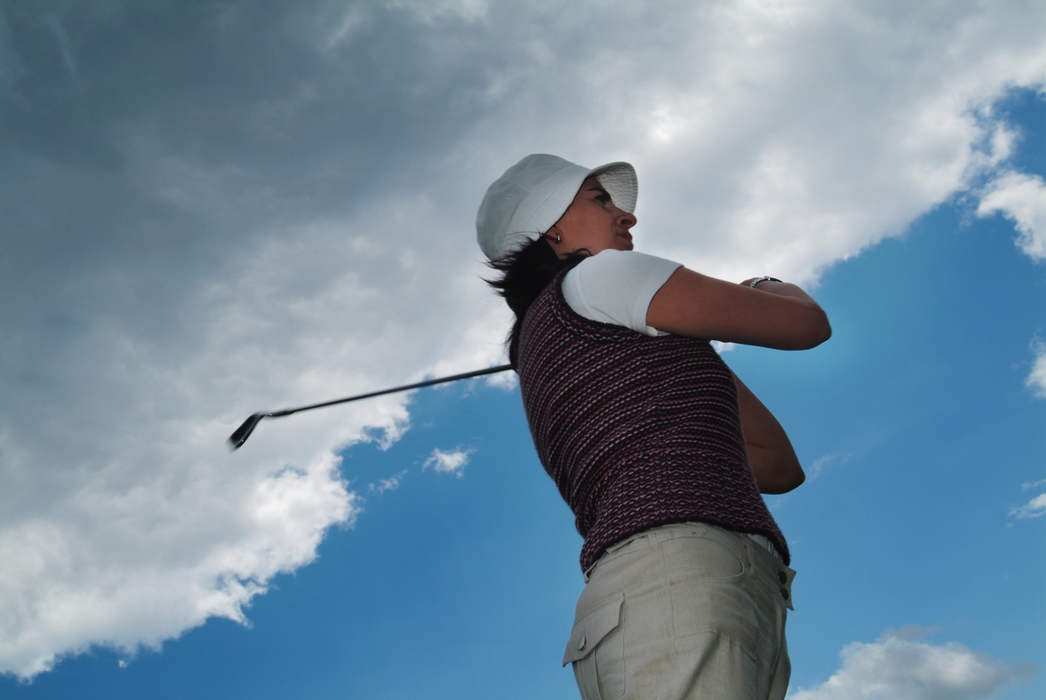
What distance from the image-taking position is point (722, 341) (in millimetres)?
1720

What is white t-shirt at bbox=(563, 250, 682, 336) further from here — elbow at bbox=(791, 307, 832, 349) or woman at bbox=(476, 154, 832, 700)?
elbow at bbox=(791, 307, 832, 349)

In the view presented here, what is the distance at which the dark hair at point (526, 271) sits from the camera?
6.41 feet

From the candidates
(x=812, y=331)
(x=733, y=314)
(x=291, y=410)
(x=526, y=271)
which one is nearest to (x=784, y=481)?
(x=812, y=331)

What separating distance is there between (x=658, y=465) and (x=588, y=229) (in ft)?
2.54

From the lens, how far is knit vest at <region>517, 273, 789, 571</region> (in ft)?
4.92

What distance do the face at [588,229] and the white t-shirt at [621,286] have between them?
0.41 meters

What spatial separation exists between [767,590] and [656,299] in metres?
0.58

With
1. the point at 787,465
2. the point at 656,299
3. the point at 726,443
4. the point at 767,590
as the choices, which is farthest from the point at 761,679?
the point at 787,465

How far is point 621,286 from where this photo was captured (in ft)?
5.30

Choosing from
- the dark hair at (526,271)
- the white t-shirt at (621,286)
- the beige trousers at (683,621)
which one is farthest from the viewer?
the dark hair at (526,271)

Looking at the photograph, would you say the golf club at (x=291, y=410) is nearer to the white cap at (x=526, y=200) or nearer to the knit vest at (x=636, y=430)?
the white cap at (x=526, y=200)

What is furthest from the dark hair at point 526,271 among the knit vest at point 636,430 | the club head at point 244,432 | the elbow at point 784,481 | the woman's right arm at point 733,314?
Answer: the club head at point 244,432

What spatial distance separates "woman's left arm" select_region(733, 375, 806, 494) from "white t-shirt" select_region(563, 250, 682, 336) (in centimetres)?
77

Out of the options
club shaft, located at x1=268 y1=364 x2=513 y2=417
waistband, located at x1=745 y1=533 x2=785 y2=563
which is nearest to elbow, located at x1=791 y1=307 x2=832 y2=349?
waistband, located at x1=745 y1=533 x2=785 y2=563
